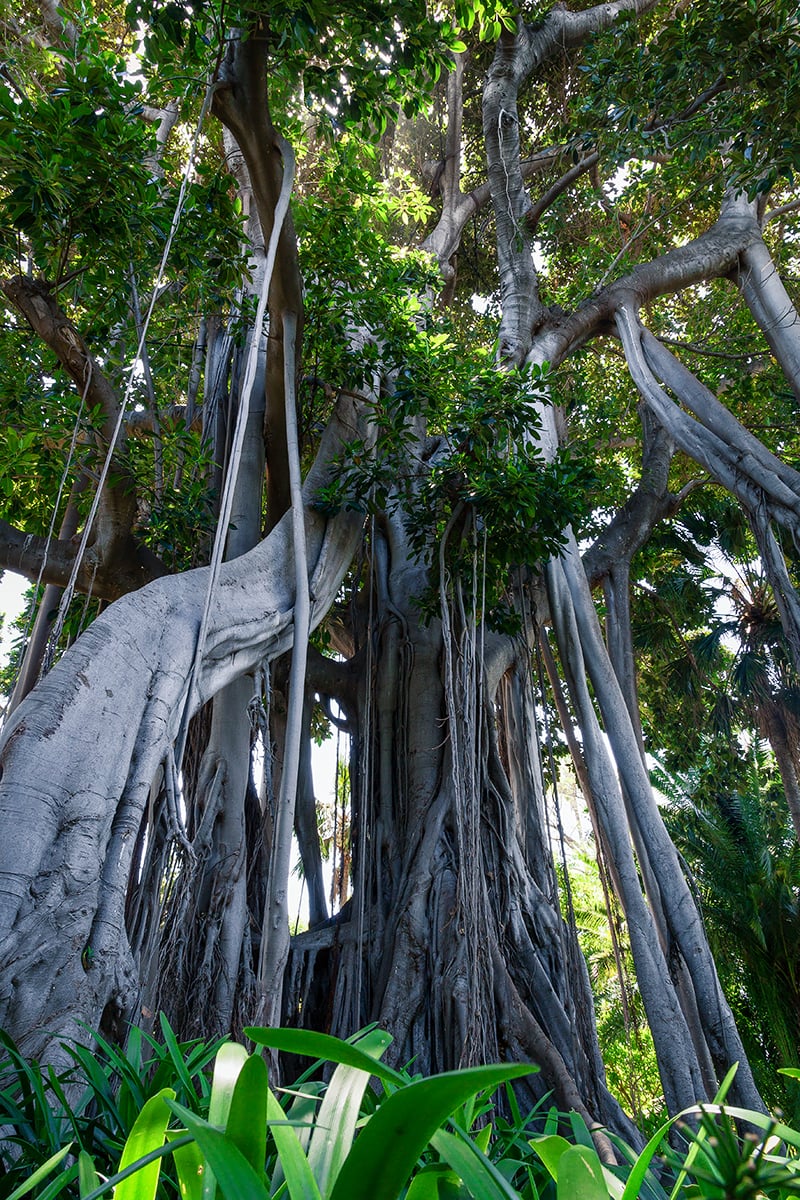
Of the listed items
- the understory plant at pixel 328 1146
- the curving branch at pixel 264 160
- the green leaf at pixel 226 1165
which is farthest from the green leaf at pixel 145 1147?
Result: the curving branch at pixel 264 160

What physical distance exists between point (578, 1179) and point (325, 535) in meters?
2.70

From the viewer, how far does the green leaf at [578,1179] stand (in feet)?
2.06

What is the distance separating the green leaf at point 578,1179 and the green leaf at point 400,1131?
18 cm

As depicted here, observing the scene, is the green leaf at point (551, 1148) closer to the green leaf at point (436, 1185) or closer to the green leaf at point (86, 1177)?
the green leaf at point (436, 1185)

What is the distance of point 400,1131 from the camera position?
0.53m

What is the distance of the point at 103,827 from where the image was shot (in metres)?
1.59

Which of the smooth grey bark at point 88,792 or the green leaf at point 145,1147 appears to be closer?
the green leaf at point 145,1147

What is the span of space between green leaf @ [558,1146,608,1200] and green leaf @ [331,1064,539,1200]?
0.59 feet

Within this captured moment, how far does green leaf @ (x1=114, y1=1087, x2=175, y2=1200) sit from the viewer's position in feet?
1.97

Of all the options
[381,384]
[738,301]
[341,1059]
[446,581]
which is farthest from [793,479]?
[341,1059]

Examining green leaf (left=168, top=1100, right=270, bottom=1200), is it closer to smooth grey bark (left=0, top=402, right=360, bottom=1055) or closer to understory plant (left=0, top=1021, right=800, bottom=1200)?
understory plant (left=0, top=1021, right=800, bottom=1200)

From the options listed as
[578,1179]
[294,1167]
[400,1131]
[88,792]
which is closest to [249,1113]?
[294,1167]

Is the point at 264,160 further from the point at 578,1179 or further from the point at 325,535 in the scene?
the point at 578,1179

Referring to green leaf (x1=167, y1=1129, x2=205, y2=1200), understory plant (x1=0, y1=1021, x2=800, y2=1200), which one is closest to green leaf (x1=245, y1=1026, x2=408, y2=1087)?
understory plant (x1=0, y1=1021, x2=800, y2=1200)
